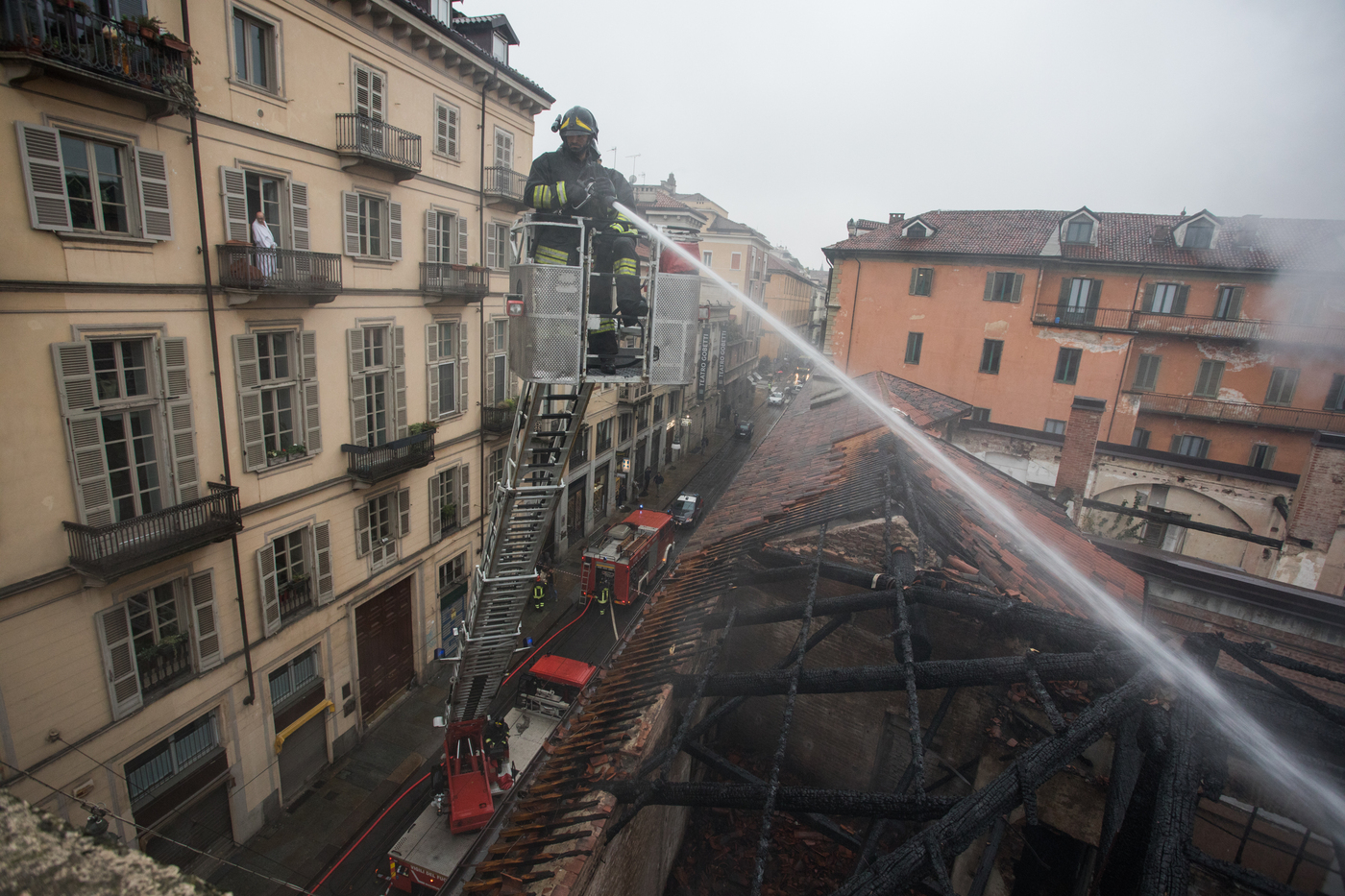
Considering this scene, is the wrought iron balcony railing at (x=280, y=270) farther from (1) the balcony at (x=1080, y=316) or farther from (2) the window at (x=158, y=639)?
(1) the balcony at (x=1080, y=316)

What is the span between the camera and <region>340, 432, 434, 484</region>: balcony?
14.4m

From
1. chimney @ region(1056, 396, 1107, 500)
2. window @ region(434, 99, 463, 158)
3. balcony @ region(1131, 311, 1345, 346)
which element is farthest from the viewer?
balcony @ region(1131, 311, 1345, 346)

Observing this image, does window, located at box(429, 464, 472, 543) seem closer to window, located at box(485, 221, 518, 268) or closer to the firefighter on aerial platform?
window, located at box(485, 221, 518, 268)

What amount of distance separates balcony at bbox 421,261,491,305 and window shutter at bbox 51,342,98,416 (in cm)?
774

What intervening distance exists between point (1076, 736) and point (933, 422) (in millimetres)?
16584

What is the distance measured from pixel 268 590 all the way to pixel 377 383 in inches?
204


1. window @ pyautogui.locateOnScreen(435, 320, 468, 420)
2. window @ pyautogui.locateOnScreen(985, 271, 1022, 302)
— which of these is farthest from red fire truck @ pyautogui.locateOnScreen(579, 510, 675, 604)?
window @ pyautogui.locateOnScreen(985, 271, 1022, 302)

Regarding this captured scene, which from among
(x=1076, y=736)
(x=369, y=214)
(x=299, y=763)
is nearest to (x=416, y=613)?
(x=299, y=763)

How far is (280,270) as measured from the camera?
12.0 meters

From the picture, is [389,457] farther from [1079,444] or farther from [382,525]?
[1079,444]

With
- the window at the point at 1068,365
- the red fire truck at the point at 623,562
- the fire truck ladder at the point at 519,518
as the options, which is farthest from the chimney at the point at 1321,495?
the fire truck ladder at the point at 519,518

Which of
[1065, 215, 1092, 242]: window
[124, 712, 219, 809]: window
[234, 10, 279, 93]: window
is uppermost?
[1065, 215, 1092, 242]: window

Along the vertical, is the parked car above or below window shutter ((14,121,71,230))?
below

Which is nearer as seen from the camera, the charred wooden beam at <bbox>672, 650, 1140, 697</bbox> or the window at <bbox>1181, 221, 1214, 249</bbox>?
the charred wooden beam at <bbox>672, 650, 1140, 697</bbox>
